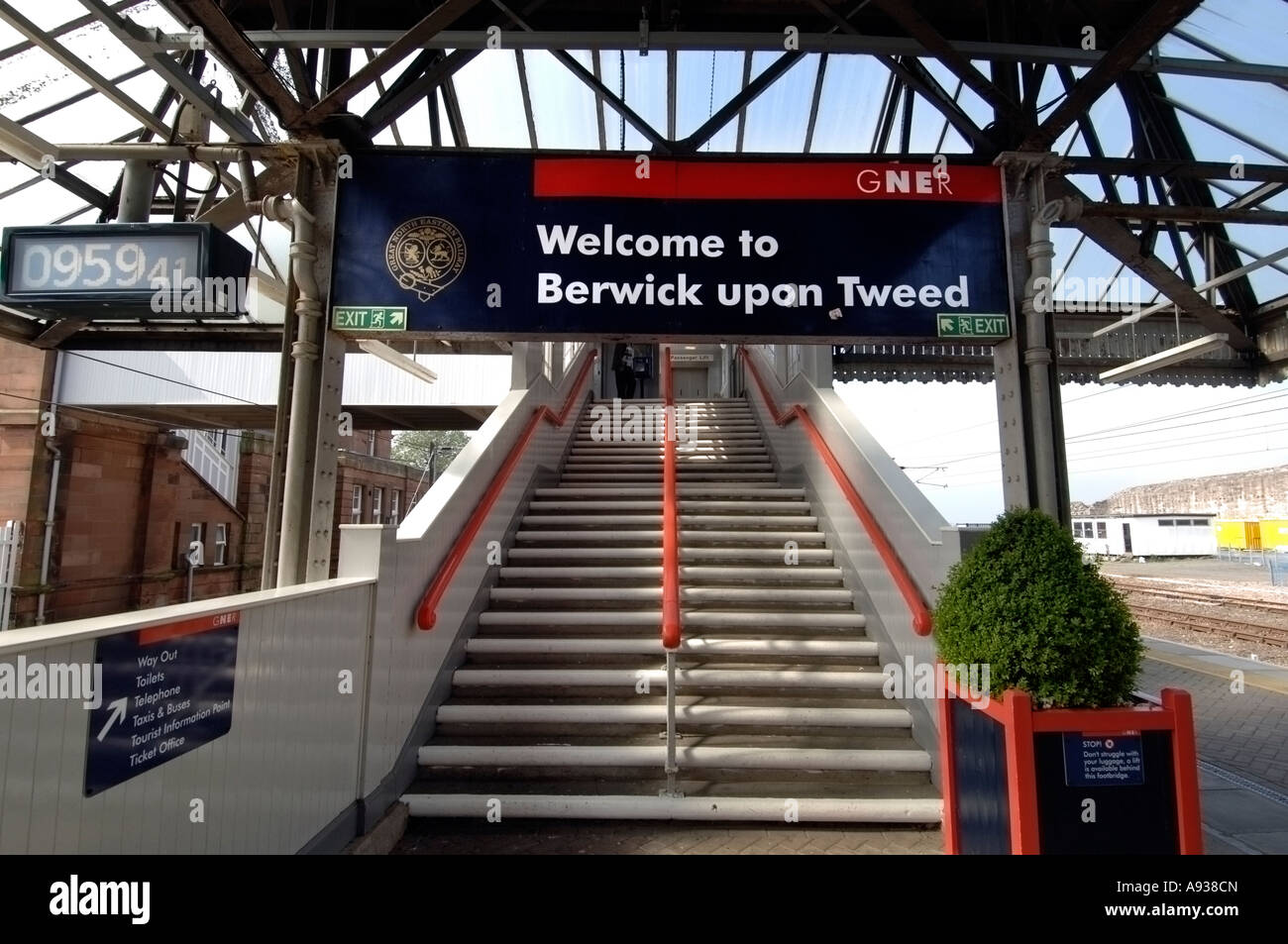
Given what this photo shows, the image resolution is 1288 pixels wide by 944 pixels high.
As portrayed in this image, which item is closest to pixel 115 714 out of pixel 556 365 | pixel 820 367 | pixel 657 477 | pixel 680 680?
pixel 680 680

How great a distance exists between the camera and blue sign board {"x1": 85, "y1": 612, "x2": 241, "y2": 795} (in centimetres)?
182

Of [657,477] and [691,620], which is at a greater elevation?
[657,477]

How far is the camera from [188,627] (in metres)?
2.14

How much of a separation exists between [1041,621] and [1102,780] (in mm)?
532

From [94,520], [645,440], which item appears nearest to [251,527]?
[94,520]

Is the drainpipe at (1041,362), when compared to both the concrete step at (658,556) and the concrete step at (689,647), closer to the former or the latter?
the concrete step at (689,647)

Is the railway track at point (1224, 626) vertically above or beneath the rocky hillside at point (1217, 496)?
beneath

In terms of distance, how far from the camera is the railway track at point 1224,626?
1166 centimetres

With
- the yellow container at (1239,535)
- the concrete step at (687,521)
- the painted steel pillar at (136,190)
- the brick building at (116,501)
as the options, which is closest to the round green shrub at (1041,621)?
the concrete step at (687,521)

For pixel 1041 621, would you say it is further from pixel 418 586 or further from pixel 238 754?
pixel 418 586

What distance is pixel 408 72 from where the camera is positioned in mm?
3965

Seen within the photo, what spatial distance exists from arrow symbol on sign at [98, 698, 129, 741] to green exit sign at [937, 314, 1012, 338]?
376 centimetres

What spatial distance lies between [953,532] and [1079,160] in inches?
92.4
